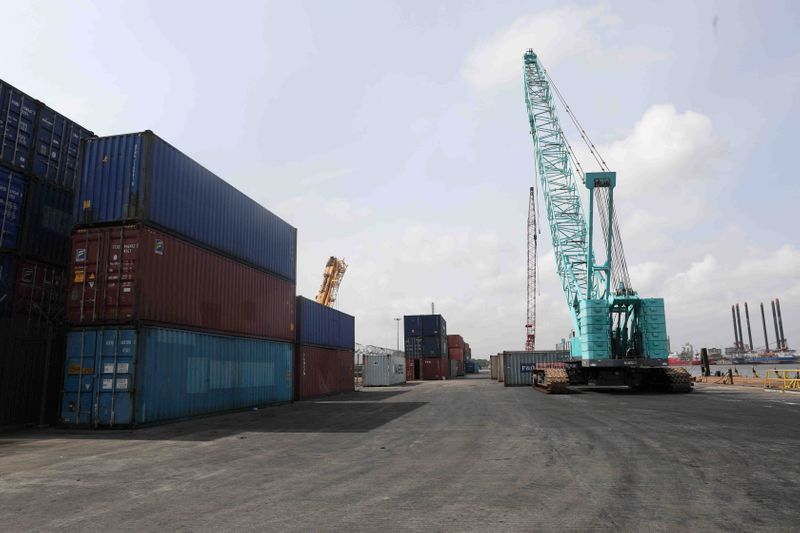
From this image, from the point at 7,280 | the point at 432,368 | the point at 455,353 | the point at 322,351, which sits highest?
the point at 7,280

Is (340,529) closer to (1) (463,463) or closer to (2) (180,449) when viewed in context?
(1) (463,463)

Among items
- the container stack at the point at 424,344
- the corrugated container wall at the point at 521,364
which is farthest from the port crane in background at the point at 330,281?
the corrugated container wall at the point at 521,364

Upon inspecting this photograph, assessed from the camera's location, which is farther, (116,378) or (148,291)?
(148,291)

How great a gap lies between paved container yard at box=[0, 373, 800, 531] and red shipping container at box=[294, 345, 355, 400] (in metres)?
14.3

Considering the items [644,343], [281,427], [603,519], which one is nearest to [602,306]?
[644,343]

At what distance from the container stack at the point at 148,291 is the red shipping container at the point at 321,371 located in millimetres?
8355

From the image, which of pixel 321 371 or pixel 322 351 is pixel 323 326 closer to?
pixel 322 351

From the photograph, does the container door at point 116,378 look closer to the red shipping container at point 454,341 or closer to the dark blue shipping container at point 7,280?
the dark blue shipping container at point 7,280

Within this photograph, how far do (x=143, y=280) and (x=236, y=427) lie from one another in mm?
5822

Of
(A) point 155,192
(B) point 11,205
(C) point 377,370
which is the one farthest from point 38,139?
(C) point 377,370

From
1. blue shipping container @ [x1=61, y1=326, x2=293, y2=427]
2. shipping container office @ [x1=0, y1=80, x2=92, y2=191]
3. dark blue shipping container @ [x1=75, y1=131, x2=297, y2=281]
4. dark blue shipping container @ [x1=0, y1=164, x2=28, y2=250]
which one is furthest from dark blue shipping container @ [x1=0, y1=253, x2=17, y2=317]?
shipping container office @ [x1=0, y1=80, x2=92, y2=191]

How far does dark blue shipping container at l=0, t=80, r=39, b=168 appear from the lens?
17078 millimetres

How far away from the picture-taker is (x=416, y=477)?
8.66 metres

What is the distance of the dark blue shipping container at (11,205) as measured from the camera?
16984mm
